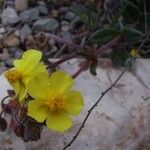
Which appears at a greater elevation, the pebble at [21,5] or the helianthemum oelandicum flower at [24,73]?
the helianthemum oelandicum flower at [24,73]

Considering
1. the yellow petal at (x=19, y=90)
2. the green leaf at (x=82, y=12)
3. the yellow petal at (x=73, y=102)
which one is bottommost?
the green leaf at (x=82, y=12)

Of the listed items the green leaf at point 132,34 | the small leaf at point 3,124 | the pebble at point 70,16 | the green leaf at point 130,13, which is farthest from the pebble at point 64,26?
the small leaf at point 3,124

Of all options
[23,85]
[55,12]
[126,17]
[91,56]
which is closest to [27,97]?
[23,85]

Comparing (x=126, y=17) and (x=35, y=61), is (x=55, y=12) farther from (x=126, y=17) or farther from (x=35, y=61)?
(x=35, y=61)

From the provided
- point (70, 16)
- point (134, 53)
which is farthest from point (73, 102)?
point (70, 16)

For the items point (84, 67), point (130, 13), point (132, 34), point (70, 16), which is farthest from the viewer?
point (70, 16)

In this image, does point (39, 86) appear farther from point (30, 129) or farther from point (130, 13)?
point (130, 13)

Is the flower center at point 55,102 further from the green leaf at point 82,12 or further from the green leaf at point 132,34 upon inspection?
the green leaf at point 82,12
